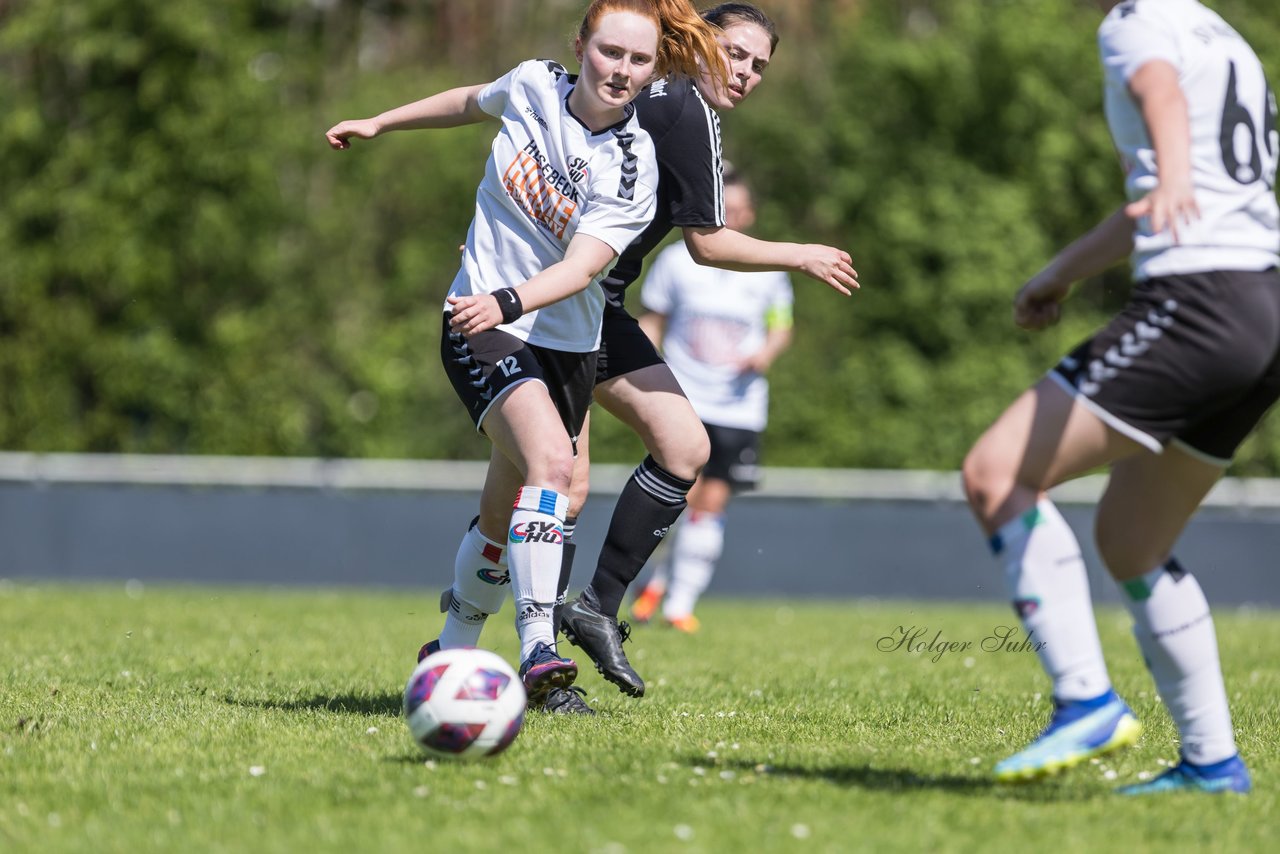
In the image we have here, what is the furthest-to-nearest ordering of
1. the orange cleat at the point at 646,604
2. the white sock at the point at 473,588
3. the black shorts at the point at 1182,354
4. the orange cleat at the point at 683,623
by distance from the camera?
the orange cleat at the point at 646,604 → the orange cleat at the point at 683,623 → the white sock at the point at 473,588 → the black shorts at the point at 1182,354

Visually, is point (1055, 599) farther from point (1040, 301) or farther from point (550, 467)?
point (550, 467)

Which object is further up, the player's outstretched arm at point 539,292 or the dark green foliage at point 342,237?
the player's outstretched arm at point 539,292

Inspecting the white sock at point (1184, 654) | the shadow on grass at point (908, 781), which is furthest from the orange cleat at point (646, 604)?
the white sock at point (1184, 654)

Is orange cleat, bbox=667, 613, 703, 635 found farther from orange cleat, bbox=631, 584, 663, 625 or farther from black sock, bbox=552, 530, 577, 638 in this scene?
black sock, bbox=552, 530, 577, 638

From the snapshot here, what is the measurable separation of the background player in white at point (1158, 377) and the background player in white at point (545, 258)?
1.59m

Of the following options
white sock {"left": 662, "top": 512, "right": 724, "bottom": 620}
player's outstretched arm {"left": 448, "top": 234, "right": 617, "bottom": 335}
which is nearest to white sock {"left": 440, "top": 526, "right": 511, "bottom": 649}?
player's outstretched arm {"left": 448, "top": 234, "right": 617, "bottom": 335}

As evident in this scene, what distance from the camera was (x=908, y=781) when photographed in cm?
→ 397

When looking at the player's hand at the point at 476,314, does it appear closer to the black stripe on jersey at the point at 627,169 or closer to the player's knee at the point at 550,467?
the player's knee at the point at 550,467

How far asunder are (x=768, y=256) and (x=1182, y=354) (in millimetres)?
1944

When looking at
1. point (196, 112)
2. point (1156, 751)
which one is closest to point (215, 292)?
point (196, 112)

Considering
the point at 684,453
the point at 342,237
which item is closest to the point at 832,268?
the point at 684,453

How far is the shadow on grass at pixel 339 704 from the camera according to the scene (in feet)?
17.1

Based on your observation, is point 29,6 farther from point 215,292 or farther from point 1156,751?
point 1156,751

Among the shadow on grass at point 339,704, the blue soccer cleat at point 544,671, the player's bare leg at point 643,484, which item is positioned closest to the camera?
the blue soccer cleat at point 544,671
